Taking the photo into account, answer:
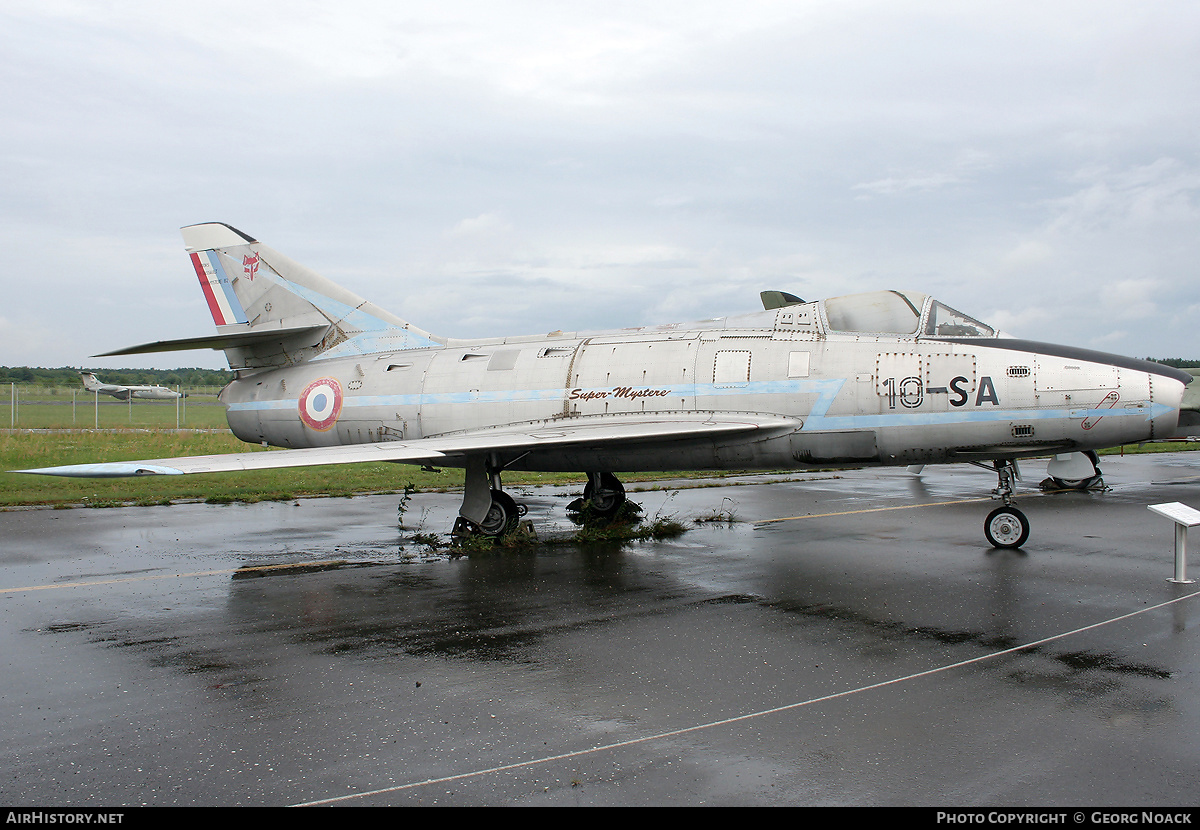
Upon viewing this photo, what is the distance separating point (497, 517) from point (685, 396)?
305 cm

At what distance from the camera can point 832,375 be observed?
9656 mm

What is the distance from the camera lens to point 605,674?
5.57 meters

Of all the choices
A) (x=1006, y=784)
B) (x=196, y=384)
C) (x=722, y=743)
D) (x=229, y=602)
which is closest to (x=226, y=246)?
(x=229, y=602)

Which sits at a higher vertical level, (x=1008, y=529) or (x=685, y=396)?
(x=685, y=396)

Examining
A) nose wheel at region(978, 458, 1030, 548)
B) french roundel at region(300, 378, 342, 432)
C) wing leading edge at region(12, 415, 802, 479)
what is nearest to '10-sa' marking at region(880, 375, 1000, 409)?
wing leading edge at region(12, 415, 802, 479)

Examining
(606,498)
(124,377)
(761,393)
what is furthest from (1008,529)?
(124,377)

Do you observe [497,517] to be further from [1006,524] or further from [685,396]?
[1006,524]

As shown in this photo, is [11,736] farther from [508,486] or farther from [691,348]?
[508,486]

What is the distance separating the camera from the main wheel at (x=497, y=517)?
1091 cm

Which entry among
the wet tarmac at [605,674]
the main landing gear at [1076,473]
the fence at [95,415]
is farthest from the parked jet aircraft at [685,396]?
the fence at [95,415]

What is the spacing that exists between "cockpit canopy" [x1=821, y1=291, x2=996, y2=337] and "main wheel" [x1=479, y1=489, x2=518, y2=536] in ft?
16.1

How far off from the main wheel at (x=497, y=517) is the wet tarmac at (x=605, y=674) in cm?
75

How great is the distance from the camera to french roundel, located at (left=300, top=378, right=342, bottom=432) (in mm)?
12094

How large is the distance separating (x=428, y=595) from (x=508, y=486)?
10.4m
